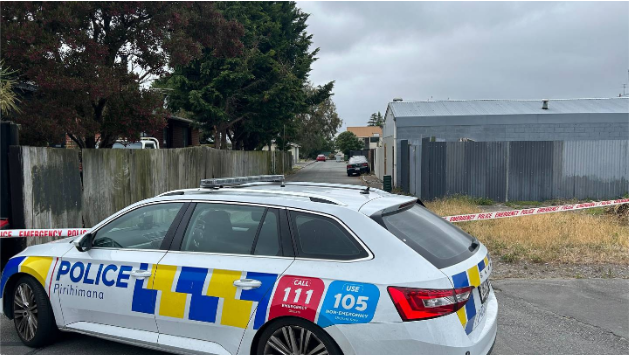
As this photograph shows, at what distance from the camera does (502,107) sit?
23.7m

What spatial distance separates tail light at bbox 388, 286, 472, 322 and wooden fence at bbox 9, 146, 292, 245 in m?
6.46

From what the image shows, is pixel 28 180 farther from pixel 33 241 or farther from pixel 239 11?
pixel 239 11

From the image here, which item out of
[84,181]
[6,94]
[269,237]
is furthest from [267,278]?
[6,94]

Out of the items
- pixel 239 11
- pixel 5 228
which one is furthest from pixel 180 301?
pixel 239 11

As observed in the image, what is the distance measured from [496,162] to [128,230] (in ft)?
42.7

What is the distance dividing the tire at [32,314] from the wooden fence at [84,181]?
3.21 meters

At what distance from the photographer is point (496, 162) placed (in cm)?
1540

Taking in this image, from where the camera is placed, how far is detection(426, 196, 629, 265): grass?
25.5 ft

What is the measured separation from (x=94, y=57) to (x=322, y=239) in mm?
7808

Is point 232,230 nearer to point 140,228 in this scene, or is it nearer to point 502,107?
point 140,228

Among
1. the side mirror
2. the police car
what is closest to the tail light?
the police car

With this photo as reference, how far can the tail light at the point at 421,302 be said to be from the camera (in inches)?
124

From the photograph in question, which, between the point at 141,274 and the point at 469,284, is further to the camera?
the point at 141,274

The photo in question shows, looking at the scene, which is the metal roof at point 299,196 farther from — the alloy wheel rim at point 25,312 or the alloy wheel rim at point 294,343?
the alloy wheel rim at point 25,312
